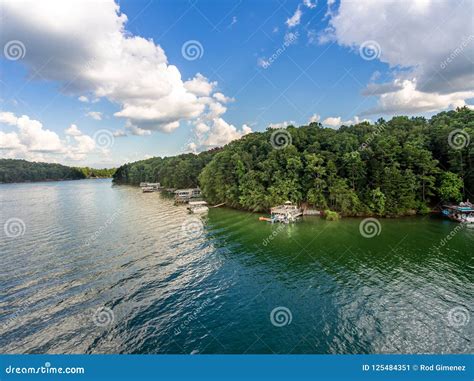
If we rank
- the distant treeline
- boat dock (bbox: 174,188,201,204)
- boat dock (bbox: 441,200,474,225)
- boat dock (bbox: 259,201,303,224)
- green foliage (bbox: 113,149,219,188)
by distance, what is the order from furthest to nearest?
the distant treeline, green foliage (bbox: 113,149,219,188), boat dock (bbox: 174,188,201,204), boat dock (bbox: 259,201,303,224), boat dock (bbox: 441,200,474,225)

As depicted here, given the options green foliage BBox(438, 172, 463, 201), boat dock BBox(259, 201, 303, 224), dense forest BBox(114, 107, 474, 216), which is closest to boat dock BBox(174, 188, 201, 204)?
dense forest BBox(114, 107, 474, 216)

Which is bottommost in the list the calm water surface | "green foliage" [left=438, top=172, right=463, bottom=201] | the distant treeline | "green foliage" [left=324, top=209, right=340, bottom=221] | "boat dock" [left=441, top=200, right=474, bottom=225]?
the calm water surface

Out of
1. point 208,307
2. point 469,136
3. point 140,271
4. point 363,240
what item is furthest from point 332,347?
point 469,136

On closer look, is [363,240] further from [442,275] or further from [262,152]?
[262,152]

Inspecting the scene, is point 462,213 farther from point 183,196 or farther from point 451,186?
point 183,196

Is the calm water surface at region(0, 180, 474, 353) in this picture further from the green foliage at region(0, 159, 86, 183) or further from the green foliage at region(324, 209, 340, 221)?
the green foliage at region(0, 159, 86, 183)

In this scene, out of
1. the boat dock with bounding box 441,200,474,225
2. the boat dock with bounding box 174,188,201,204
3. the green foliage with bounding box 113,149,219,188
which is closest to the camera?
the boat dock with bounding box 441,200,474,225

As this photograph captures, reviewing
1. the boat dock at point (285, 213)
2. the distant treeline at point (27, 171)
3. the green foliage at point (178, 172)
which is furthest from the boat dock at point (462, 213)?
the distant treeline at point (27, 171)

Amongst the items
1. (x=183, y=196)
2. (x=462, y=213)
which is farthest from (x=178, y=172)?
(x=462, y=213)
